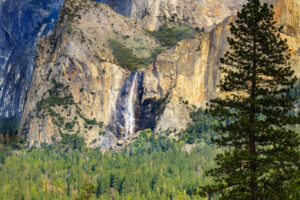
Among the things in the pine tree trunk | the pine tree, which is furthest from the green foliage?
the pine tree trunk

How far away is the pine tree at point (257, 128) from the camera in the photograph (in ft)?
152

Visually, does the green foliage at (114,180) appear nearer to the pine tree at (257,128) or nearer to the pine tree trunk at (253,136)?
the pine tree at (257,128)

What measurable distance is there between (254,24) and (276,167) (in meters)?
13.3

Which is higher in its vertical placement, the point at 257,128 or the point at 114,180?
the point at 257,128

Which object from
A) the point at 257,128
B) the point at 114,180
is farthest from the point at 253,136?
the point at 114,180

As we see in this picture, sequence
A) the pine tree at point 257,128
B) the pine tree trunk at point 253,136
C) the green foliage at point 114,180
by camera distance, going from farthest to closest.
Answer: the green foliage at point 114,180 → the pine tree trunk at point 253,136 → the pine tree at point 257,128

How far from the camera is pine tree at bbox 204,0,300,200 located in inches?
1828

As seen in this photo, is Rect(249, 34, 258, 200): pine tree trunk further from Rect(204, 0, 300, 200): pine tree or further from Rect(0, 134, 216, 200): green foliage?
Rect(0, 134, 216, 200): green foliage

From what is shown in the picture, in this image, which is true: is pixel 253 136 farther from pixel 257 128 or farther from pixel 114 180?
pixel 114 180

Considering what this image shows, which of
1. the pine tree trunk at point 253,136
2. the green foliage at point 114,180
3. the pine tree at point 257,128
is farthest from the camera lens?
the green foliage at point 114,180

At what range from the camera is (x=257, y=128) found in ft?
155

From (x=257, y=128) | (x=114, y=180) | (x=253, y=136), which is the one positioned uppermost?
(x=257, y=128)

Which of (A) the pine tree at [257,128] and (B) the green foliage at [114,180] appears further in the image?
(B) the green foliage at [114,180]

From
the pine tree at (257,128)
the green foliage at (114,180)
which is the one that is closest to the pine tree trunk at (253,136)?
the pine tree at (257,128)
